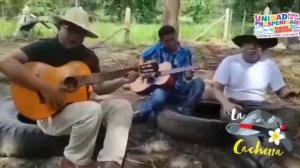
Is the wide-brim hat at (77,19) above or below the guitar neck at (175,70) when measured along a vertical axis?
above

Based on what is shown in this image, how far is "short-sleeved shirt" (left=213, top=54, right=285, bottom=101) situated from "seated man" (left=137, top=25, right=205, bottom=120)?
63 cm

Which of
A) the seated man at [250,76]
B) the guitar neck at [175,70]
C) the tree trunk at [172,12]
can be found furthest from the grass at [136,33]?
the seated man at [250,76]

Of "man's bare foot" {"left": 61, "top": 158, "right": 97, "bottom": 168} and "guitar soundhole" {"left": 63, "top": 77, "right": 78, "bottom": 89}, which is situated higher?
"guitar soundhole" {"left": 63, "top": 77, "right": 78, "bottom": 89}

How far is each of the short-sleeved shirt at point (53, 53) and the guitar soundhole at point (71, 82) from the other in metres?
0.14

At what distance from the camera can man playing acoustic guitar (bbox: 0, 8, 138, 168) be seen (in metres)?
3.14

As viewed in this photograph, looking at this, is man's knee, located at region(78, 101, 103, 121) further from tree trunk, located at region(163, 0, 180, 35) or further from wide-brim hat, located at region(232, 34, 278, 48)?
tree trunk, located at region(163, 0, 180, 35)

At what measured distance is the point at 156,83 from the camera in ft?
14.7

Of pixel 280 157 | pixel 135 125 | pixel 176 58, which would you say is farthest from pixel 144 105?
pixel 280 157

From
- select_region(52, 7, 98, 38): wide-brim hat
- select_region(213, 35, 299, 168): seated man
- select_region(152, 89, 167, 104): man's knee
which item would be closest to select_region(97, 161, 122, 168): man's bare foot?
select_region(52, 7, 98, 38): wide-brim hat

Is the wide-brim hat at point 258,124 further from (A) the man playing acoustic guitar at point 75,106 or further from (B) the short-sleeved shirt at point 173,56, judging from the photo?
(B) the short-sleeved shirt at point 173,56

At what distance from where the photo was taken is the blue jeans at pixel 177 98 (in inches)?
171

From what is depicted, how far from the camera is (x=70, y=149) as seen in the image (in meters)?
3.24

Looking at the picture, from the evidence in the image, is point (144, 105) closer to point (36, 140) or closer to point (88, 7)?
point (36, 140)

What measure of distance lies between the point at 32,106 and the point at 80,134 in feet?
1.19
